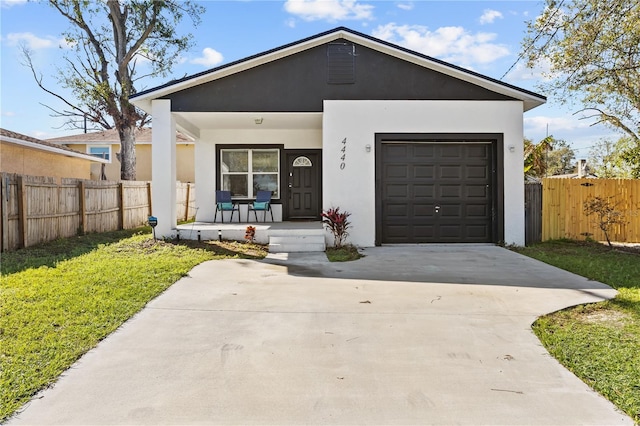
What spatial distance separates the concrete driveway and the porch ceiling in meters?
5.57

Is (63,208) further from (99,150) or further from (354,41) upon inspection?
(99,150)

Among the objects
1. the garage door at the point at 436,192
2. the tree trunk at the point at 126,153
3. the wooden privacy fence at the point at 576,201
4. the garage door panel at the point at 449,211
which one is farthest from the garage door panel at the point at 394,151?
the tree trunk at the point at 126,153

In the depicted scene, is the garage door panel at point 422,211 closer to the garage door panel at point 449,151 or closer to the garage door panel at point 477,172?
the garage door panel at point 477,172

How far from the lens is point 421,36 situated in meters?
11.9

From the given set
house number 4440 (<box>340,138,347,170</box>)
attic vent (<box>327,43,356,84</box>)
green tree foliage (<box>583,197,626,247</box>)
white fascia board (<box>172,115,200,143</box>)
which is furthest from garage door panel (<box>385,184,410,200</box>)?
white fascia board (<box>172,115,200,143</box>)

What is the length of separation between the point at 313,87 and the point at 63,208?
663 centimetres

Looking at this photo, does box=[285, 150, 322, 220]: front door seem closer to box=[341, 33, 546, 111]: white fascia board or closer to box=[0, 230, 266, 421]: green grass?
box=[0, 230, 266, 421]: green grass

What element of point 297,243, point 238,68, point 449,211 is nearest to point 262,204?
point 297,243

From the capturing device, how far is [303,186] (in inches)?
562

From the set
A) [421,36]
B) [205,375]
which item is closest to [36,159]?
[421,36]

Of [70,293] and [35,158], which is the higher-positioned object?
[35,158]

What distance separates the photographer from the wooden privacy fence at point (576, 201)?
38.4ft

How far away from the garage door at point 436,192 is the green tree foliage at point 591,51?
9.46ft

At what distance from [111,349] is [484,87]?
9.71 meters
